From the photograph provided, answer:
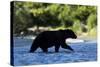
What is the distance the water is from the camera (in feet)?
7.93

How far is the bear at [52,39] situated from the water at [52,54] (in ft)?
0.15

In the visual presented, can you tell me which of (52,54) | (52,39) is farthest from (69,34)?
(52,54)

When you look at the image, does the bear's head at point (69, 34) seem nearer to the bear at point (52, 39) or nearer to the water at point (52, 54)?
the bear at point (52, 39)

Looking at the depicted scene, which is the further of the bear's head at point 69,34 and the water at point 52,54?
the bear's head at point 69,34

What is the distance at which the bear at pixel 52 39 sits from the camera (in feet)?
8.29

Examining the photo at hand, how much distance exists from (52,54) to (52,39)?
188mm

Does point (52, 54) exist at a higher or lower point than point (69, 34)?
lower

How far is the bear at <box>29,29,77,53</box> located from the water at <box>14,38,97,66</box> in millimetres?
46

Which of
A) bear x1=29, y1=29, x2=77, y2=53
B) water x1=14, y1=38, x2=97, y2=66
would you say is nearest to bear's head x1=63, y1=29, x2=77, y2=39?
bear x1=29, y1=29, x2=77, y2=53

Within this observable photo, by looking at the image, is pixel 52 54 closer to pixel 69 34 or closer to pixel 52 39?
pixel 52 39

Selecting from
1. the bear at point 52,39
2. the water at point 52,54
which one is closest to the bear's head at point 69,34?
the bear at point 52,39

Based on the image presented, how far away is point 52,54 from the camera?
8.41ft

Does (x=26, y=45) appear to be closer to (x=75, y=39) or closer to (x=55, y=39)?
(x=55, y=39)

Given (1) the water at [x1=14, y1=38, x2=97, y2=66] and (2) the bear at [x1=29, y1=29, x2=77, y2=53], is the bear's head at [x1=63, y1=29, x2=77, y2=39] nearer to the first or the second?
(2) the bear at [x1=29, y1=29, x2=77, y2=53]
